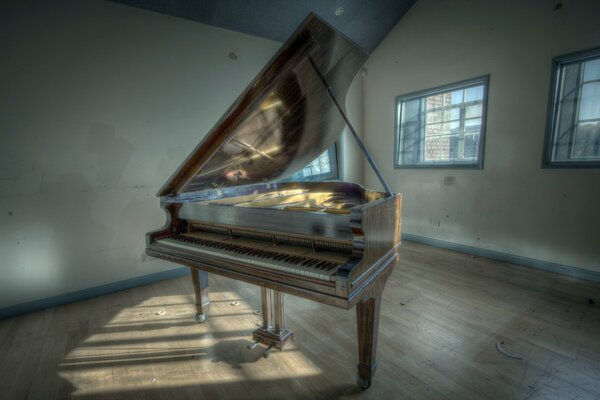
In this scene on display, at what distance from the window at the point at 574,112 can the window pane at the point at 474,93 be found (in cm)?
71

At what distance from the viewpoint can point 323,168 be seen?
4.84m

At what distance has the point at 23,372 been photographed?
1.84 m

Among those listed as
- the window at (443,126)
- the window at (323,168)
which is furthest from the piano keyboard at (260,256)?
the window at (443,126)

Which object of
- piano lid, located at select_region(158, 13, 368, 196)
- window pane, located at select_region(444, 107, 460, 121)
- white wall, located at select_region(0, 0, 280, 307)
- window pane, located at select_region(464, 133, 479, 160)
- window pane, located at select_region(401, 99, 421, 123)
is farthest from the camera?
window pane, located at select_region(401, 99, 421, 123)

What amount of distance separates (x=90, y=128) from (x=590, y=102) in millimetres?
4897

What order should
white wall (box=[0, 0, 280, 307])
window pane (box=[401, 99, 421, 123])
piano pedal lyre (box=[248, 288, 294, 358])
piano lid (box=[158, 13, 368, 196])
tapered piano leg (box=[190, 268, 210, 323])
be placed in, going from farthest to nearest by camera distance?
window pane (box=[401, 99, 421, 123]), white wall (box=[0, 0, 280, 307]), tapered piano leg (box=[190, 268, 210, 323]), piano pedal lyre (box=[248, 288, 294, 358]), piano lid (box=[158, 13, 368, 196])

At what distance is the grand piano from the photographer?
1.32 m

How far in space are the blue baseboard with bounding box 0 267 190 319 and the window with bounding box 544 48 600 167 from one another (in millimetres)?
4378

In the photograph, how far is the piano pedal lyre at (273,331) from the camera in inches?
73.8

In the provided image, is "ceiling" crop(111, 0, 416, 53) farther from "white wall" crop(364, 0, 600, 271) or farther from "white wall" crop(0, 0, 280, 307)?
"white wall" crop(364, 0, 600, 271)

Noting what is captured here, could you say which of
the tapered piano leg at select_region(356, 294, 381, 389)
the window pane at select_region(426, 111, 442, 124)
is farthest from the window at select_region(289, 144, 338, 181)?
the tapered piano leg at select_region(356, 294, 381, 389)

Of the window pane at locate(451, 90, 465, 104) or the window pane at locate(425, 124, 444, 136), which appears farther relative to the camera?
the window pane at locate(425, 124, 444, 136)

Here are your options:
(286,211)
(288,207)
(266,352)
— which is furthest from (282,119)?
(266,352)

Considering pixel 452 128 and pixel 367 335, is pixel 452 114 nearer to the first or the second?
pixel 452 128
